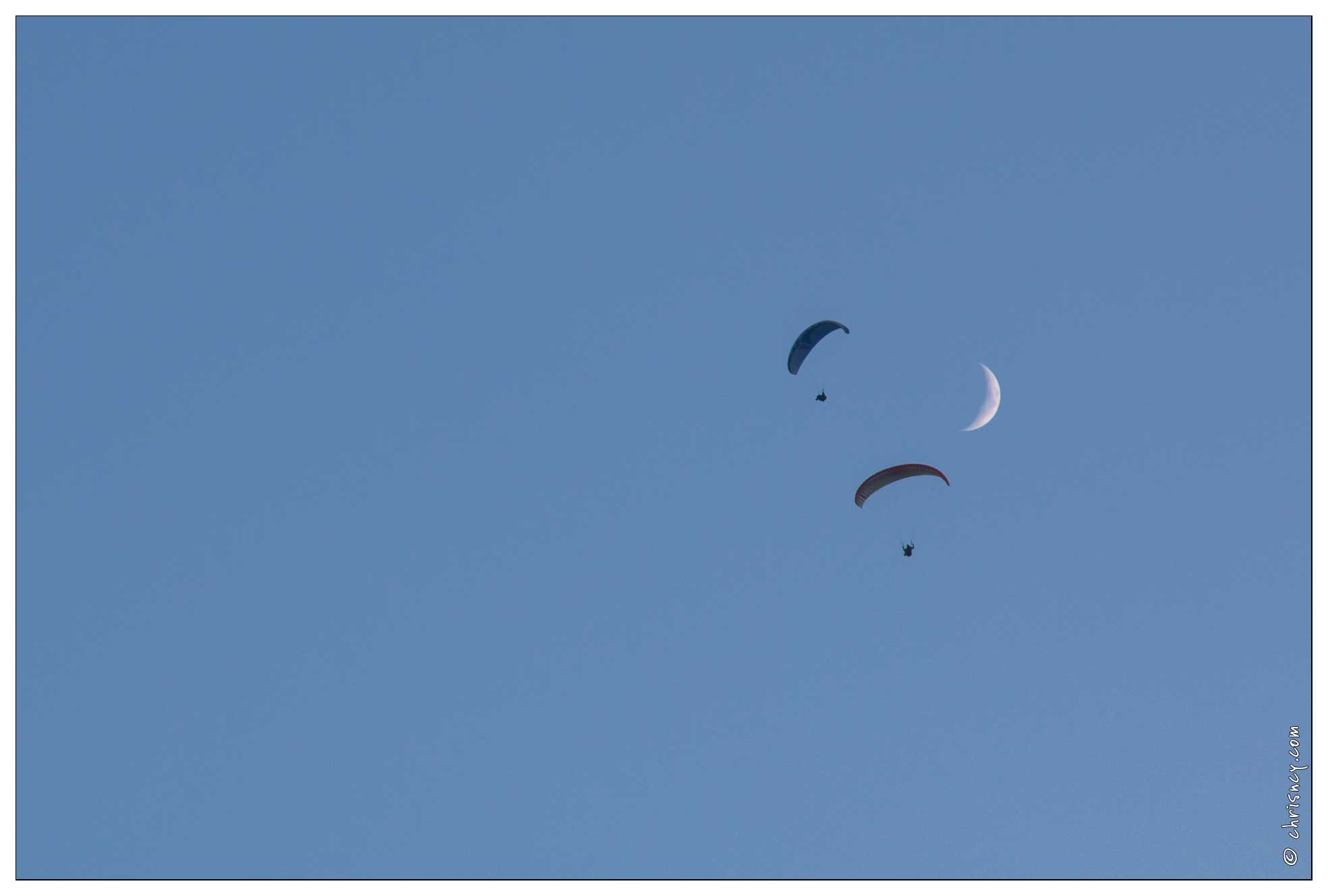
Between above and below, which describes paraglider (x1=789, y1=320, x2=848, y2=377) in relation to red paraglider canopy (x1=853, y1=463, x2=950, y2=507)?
above

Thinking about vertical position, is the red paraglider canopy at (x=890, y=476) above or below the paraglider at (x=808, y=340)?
below
